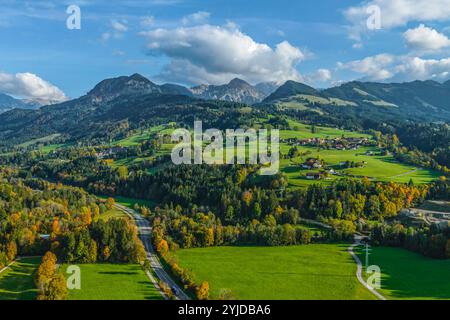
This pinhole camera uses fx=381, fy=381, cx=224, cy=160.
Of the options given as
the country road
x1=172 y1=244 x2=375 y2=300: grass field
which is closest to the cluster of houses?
x1=172 y1=244 x2=375 y2=300: grass field

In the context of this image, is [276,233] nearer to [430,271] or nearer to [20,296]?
[430,271]

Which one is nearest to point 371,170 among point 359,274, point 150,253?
point 359,274

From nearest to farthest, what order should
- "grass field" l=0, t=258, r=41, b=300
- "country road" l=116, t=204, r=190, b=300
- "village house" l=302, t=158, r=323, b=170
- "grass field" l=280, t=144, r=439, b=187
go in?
"grass field" l=0, t=258, r=41, b=300
"country road" l=116, t=204, r=190, b=300
"grass field" l=280, t=144, r=439, b=187
"village house" l=302, t=158, r=323, b=170

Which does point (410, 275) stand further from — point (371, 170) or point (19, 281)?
point (371, 170)

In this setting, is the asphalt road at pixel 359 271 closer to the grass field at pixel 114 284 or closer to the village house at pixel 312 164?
the grass field at pixel 114 284

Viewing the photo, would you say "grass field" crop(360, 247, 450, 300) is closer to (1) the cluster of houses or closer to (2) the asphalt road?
(2) the asphalt road

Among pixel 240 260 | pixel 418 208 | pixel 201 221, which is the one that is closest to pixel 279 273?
pixel 240 260
